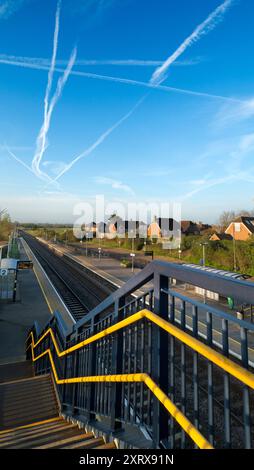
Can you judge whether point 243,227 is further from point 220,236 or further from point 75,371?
point 75,371

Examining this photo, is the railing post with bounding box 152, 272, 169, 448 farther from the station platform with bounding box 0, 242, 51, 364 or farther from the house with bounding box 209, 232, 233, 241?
the house with bounding box 209, 232, 233, 241

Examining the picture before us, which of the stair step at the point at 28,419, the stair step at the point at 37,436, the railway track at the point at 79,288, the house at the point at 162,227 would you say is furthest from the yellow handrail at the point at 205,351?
the house at the point at 162,227

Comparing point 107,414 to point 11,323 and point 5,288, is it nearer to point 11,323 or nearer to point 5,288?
point 11,323

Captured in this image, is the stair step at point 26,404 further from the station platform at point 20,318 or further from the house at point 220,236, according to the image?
the house at point 220,236

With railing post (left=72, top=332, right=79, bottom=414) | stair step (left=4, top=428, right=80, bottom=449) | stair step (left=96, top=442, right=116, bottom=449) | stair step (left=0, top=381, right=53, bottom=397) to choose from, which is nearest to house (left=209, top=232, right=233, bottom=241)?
stair step (left=0, top=381, right=53, bottom=397)
